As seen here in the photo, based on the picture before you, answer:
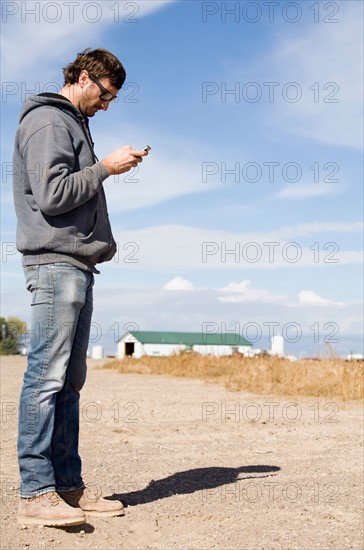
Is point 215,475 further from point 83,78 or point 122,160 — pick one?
point 83,78

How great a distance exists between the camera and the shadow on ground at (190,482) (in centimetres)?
464

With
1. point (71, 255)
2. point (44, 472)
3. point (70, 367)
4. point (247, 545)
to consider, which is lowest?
point (247, 545)

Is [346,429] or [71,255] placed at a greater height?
[71,255]

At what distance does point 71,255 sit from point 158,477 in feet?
8.32

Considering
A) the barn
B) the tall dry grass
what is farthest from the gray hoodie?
the barn

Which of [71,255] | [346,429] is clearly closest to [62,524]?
[71,255]

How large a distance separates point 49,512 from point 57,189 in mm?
1582

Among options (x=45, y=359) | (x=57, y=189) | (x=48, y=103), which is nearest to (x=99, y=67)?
(x=48, y=103)

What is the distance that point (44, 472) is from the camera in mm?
3561

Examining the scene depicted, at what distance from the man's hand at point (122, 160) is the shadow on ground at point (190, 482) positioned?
2062mm

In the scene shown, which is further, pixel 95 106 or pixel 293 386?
pixel 293 386

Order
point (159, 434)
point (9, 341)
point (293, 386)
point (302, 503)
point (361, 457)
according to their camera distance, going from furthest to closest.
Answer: point (9, 341), point (293, 386), point (159, 434), point (361, 457), point (302, 503)

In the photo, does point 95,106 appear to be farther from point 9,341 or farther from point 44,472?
point 9,341

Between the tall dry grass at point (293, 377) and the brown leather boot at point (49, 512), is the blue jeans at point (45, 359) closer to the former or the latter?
the brown leather boot at point (49, 512)
